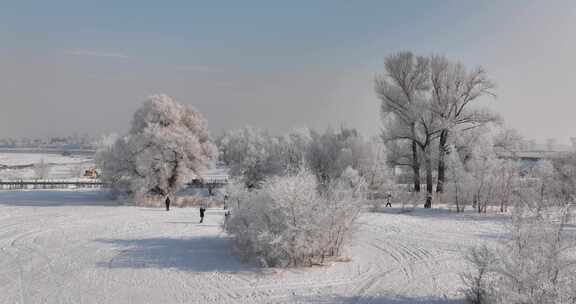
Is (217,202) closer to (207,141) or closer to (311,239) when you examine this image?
(207,141)

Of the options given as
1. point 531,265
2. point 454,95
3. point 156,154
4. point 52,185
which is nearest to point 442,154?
point 454,95

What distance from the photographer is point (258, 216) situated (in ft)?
49.6

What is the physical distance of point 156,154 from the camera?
110 feet

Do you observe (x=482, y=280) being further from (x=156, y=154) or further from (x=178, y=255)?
(x=156, y=154)

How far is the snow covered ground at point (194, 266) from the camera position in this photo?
11.8 m

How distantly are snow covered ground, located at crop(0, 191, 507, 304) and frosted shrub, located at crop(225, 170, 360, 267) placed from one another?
628 millimetres

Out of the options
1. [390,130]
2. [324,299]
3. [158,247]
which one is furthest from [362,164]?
[324,299]

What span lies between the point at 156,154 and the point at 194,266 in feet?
67.4

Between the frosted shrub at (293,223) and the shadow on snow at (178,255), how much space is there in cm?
86

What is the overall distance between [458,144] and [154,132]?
24.4 m

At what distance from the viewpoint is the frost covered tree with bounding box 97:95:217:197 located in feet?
109

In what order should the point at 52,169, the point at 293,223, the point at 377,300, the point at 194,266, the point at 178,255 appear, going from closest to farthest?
the point at 377,300 < the point at 293,223 < the point at 194,266 < the point at 178,255 < the point at 52,169

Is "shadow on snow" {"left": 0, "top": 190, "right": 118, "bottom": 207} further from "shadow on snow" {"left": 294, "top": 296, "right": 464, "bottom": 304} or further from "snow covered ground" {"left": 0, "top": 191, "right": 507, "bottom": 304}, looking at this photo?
"shadow on snow" {"left": 294, "top": 296, "right": 464, "bottom": 304}

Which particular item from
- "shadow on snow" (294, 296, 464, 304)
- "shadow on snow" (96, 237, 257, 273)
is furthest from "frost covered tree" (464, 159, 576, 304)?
"shadow on snow" (96, 237, 257, 273)
